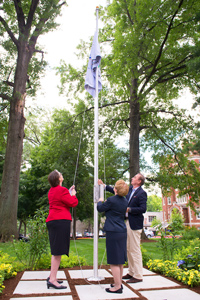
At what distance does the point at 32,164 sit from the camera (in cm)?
2433

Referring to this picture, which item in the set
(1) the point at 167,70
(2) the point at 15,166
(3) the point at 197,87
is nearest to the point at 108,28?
(1) the point at 167,70

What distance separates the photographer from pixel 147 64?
Result: 500 inches

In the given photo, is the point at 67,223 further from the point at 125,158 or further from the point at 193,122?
the point at 125,158

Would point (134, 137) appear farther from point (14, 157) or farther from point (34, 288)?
point (34, 288)

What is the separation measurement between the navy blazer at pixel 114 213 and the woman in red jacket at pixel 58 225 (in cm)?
53

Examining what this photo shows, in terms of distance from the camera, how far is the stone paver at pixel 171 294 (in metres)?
3.32

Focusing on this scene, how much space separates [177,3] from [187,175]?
32.5ft

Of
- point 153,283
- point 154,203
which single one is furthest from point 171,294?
point 154,203

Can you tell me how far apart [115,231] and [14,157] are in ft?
27.5

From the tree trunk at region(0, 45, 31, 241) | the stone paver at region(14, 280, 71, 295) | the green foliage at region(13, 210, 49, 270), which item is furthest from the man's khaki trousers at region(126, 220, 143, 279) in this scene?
the tree trunk at region(0, 45, 31, 241)

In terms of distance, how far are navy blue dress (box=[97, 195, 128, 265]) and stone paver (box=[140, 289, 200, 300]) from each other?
1.83 feet

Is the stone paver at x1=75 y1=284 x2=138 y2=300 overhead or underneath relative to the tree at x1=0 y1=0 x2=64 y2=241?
underneath

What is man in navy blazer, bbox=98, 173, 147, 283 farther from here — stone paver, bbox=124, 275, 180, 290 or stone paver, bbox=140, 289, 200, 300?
stone paver, bbox=140, 289, 200, 300

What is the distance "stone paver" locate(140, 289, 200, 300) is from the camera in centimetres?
332
